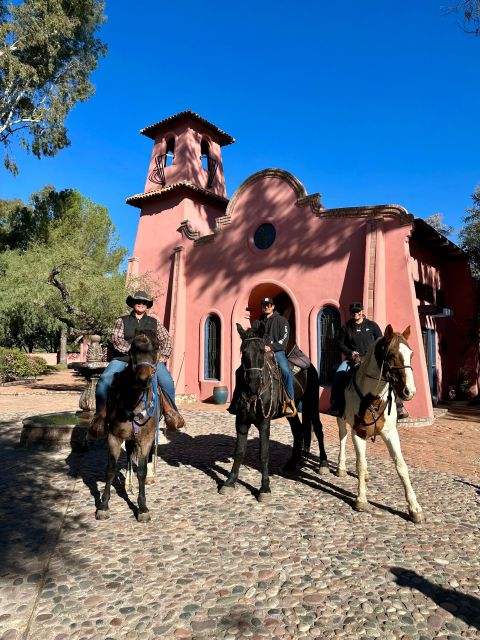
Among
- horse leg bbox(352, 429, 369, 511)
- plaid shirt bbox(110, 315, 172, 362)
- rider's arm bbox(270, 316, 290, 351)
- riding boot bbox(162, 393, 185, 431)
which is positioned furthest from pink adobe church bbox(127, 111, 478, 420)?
riding boot bbox(162, 393, 185, 431)

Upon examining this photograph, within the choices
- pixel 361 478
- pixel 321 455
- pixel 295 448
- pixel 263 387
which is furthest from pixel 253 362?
pixel 321 455

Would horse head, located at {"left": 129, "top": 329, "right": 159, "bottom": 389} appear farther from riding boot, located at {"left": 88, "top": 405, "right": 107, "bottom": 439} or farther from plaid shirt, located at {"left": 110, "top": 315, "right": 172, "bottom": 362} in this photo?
plaid shirt, located at {"left": 110, "top": 315, "right": 172, "bottom": 362}

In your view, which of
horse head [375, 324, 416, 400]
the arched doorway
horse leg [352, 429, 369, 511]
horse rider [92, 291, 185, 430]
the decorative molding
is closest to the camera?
horse head [375, 324, 416, 400]

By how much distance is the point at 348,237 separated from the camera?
13.2m

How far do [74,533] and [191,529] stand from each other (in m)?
1.20

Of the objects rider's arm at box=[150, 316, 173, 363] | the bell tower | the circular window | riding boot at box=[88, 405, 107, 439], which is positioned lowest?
riding boot at box=[88, 405, 107, 439]

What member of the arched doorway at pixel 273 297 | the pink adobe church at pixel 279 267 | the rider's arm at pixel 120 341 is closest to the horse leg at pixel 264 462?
the rider's arm at pixel 120 341

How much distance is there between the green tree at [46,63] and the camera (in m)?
17.0

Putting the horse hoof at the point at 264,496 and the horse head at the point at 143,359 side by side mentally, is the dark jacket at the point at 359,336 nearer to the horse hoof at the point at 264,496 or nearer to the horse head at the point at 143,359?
the horse hoof at the point at 264,496

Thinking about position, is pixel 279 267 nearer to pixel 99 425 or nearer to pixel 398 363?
pixel 398 363

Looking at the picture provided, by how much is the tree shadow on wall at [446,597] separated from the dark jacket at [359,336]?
10.9ft

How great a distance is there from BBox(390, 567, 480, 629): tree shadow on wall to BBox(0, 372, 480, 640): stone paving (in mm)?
12

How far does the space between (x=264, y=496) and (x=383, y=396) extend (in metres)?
1.98

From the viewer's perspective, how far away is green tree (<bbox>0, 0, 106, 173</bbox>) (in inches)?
670
